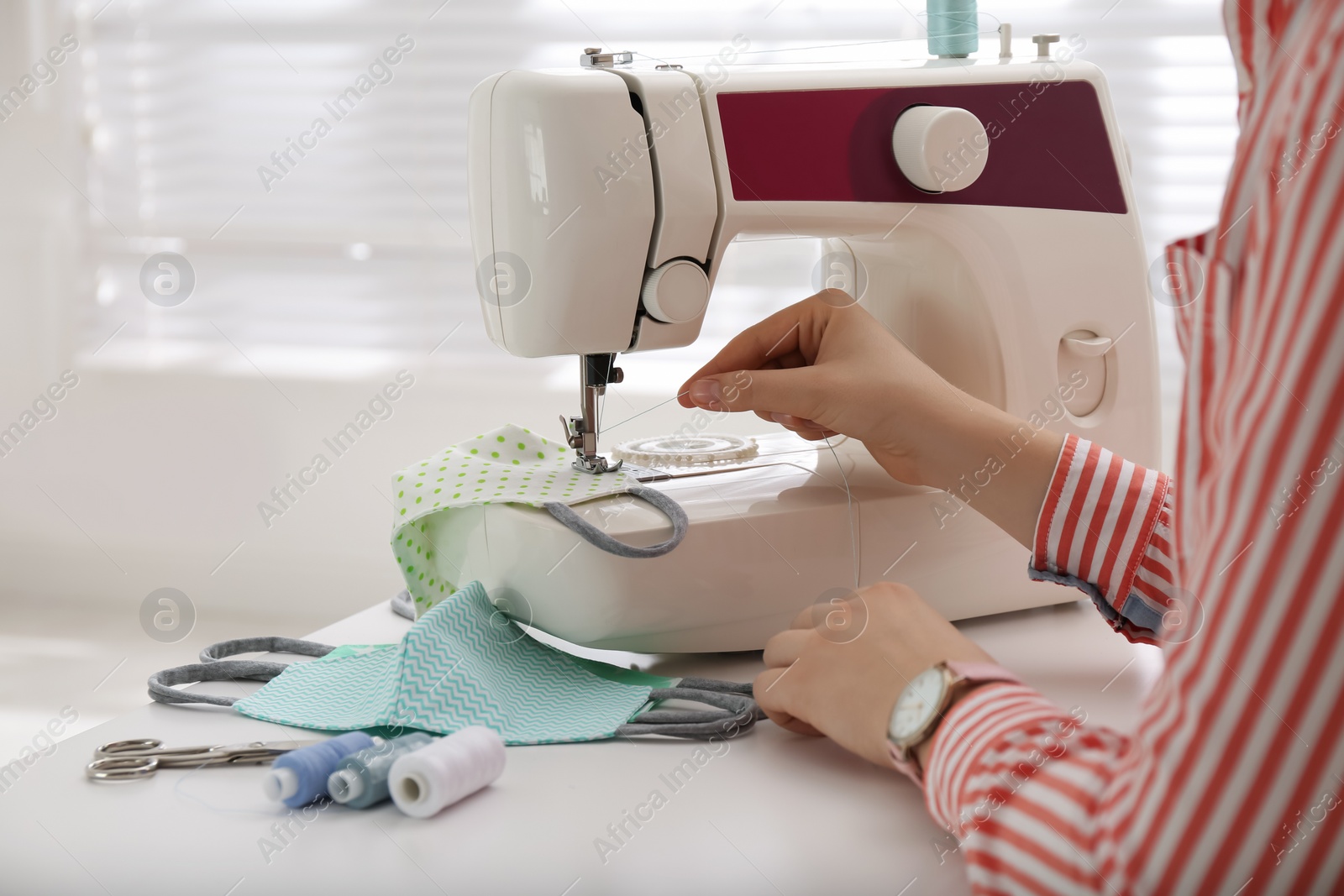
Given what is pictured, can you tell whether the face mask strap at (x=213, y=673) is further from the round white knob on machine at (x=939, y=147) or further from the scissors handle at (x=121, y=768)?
the round white knob on machine at (x=939, y=147)

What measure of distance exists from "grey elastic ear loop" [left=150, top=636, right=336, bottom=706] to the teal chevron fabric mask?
0.08 feet

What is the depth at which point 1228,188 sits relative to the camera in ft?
1.60

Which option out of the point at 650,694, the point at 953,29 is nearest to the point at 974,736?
the point at 650,694

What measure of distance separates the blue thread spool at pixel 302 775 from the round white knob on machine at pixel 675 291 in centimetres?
45

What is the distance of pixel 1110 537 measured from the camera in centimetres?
93

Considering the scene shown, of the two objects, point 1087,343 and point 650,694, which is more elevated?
point 1087,343

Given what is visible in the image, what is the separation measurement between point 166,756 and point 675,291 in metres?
0.53

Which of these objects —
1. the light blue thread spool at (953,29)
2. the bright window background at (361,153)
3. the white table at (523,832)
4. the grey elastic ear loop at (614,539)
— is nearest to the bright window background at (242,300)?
the bright window background at (361,153)

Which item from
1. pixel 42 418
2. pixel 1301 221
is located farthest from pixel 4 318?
pixel 1301 221

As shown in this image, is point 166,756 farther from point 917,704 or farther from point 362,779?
point 917,704

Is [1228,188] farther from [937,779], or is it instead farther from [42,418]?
[42,418]

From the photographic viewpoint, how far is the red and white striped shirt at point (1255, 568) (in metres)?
0.43

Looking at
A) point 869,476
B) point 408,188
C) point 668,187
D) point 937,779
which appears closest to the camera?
point 937,779

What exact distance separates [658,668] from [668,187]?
0.42 m
